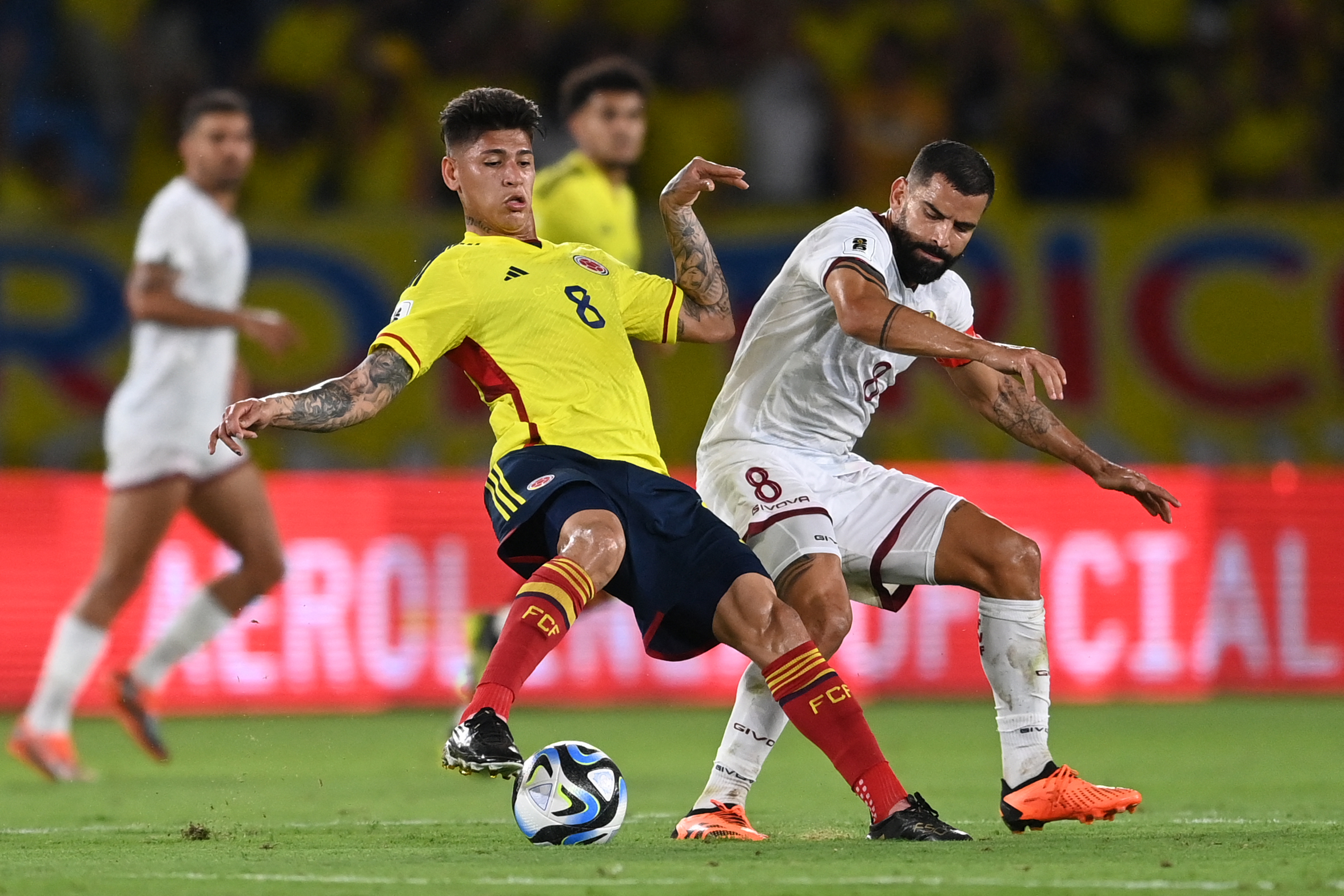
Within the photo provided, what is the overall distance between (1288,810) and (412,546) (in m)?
6.23

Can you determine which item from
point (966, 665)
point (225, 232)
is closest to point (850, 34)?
point (966, 665)

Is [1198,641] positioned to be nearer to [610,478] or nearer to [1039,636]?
[1039,636]

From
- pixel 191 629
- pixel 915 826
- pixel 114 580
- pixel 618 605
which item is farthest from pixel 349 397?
pixel 618 605

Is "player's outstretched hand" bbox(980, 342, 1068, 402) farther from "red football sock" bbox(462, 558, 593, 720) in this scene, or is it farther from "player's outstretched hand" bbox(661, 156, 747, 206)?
"red football sock" bbox(462, 558, 593, 720)

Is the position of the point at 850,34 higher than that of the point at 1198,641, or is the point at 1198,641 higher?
the point at 850,34

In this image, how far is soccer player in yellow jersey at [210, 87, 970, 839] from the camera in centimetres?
521

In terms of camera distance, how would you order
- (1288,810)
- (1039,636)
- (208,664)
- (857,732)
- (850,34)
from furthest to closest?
(850,34) < (208,664) < (1288,810) < (1039,636) < (857,732)

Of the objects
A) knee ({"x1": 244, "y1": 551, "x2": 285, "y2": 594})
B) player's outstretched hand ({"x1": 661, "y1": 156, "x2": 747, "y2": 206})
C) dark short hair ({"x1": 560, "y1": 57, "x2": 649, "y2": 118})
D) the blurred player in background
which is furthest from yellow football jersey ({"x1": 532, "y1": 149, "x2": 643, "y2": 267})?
player's outstretched hand ({"x1": 661, "y1": 156, "x2": 747, "y2": 206})

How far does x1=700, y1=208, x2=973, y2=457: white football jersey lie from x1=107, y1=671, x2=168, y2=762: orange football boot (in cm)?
376

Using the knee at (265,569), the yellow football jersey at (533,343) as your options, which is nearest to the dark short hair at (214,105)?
the knee at (265,569)

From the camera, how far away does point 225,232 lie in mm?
9062

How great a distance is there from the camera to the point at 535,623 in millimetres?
5137

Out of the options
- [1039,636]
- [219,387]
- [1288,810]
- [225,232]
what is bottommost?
[1288,810]

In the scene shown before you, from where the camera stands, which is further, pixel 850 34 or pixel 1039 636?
pixel 850 34
